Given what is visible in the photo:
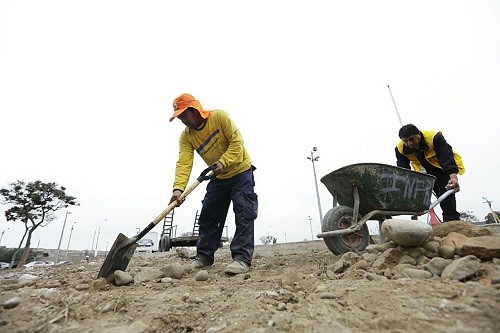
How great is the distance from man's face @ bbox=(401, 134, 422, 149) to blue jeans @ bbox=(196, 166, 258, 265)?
199 centimetres

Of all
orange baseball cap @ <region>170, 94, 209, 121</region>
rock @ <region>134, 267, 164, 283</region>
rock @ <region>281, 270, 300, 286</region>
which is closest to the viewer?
rock @ <region>281, 270, 300, 286</region>

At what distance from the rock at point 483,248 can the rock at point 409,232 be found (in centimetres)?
27

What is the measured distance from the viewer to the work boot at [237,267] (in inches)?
85.7

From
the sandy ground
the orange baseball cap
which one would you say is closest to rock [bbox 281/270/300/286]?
the sandy ground

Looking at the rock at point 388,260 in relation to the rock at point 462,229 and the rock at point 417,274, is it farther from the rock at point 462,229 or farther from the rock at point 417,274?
the rock at point 462,229

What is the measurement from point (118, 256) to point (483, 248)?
2.61 meters

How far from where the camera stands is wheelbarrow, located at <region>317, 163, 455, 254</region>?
9.07 ft

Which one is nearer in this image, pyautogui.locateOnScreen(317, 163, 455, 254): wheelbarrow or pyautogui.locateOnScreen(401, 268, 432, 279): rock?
pyautogui.locateOnScreen(401, 268, 432, 279): rock

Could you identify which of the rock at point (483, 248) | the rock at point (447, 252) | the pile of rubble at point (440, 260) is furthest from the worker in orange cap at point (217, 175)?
the rock at point (483, 248)

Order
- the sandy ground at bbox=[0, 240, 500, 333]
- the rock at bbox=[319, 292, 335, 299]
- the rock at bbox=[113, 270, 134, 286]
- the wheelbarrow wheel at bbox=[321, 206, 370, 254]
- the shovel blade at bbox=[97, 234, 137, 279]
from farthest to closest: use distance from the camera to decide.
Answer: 1. the wheelbarrow wheel at bbox=[321, 206, 370, 254]
2. the shovel blade at bbox=[97, 234, 137, 279]
3. the rock at bbox=[113, 270, 134, 286]
4. the rock at bbox=[319, 292, 335, 299]
5. the sandy ground at bbox=[0, 240, 500, 333]

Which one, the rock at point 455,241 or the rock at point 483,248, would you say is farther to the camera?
the rock at point 455,241

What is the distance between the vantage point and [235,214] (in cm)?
265

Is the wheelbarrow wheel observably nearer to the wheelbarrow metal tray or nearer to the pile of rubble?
the wheelbarrow metal tray

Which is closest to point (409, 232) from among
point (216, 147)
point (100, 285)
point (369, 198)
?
point (369, 198)
